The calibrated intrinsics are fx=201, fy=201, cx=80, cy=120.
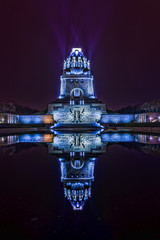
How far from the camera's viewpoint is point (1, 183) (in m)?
5.83

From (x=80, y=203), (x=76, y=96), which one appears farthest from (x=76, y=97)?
(x=80, y=203)

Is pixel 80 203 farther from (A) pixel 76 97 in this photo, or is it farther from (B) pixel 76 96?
(B) pixel 76 96

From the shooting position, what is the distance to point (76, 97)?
57.0 metres

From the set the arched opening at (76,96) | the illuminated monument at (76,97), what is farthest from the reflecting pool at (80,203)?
the arched opening at (76,96)

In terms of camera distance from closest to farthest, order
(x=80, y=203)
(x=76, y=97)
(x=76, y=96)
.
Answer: (x=80, y=203) < (x=76, y=97) < (x=76, y=96)

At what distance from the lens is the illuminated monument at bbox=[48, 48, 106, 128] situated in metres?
52.8

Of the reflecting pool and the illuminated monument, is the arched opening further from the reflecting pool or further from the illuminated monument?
→ the reflecting pool

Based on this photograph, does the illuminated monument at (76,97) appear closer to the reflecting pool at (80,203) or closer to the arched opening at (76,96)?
the arched opening at (76,96)

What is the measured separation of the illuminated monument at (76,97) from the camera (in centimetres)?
5281

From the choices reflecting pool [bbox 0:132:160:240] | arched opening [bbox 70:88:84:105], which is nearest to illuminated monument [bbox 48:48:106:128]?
arched opening [bbox 70:88:84:105]

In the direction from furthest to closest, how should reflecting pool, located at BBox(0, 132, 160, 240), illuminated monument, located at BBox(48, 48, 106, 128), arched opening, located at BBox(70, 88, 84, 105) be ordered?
arched opening, located at BBox(70, 88, 84, 105)
illuminated monument, located at BBox(48, 48, 106, 128)
reflecting pool, located at BBox(0, 132, 160, 240)

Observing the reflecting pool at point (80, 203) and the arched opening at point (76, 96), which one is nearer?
the reflecting pool at point (80, 203)

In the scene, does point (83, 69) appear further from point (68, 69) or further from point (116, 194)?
point (116, 194)

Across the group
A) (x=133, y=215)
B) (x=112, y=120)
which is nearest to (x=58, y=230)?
(x=133, y=215)
